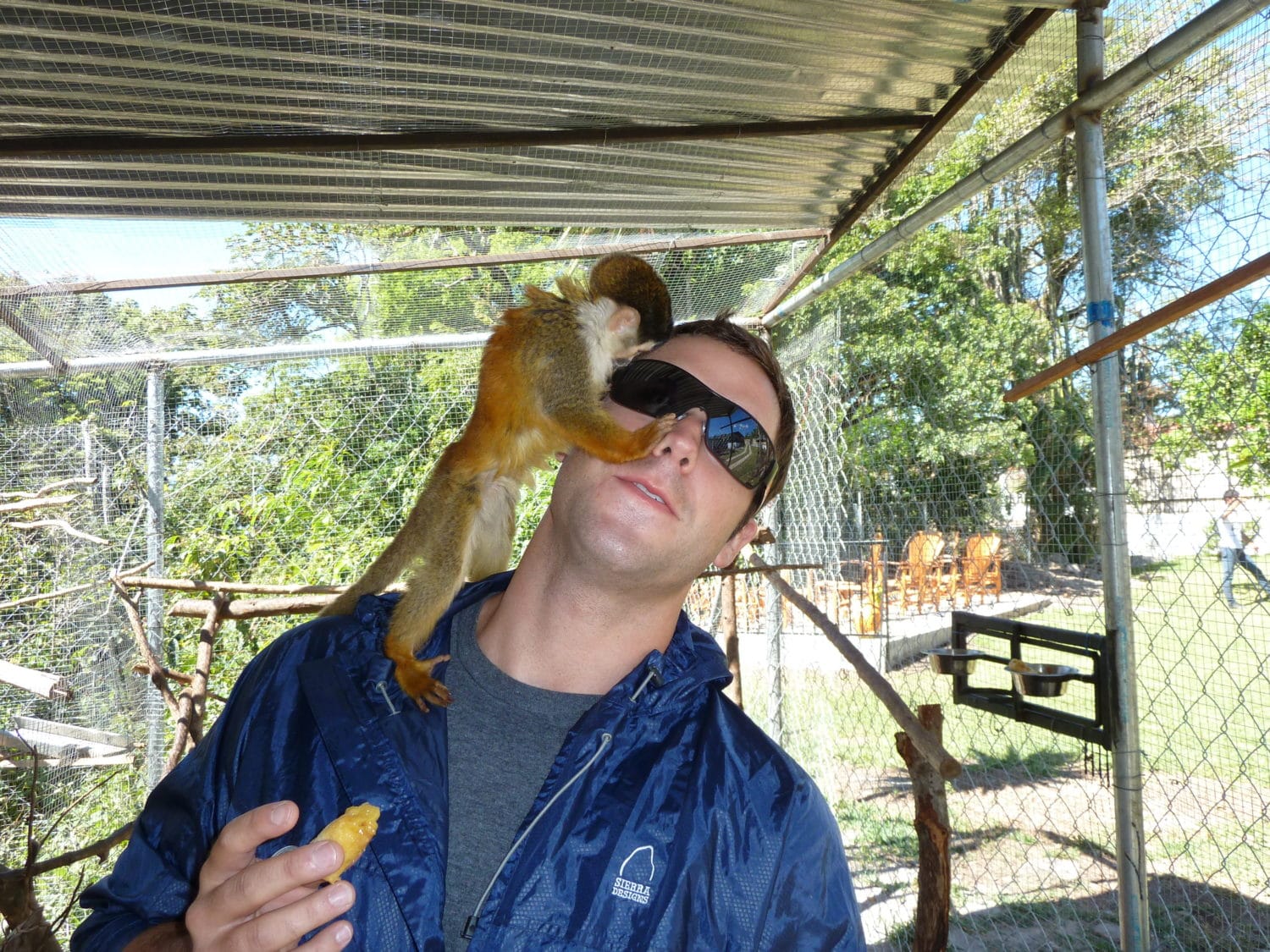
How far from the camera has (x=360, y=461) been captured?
4.45 meters

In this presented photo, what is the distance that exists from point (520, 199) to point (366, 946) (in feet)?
9.52

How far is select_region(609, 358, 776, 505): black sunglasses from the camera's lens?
1.58 metres

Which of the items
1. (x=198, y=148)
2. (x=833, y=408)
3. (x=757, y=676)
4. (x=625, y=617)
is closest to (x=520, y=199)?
(x=198, y=148)

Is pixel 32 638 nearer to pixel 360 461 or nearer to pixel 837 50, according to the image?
pixel 360 461

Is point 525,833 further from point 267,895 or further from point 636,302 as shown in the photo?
point 636,302

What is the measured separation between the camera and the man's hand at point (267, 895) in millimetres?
829

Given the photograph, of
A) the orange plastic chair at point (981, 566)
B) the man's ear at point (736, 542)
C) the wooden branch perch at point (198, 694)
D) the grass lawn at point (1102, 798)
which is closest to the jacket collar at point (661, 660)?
the man's ear at point (736, 542)

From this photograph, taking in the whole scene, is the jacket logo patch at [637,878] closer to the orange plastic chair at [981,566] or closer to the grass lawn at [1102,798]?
the grass lawn at [1102,798]

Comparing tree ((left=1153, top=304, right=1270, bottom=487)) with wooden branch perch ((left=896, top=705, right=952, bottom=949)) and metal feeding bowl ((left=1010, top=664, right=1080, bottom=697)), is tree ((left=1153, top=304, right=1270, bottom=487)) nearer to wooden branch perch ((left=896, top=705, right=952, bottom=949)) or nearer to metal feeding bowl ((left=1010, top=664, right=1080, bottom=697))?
metal feeding bowl ((left=1010, top=664, right=1080, bottom=697))

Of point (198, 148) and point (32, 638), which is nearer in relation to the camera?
point (198, 148)

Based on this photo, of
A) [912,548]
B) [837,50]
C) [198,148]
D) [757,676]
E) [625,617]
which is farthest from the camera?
[757,676]

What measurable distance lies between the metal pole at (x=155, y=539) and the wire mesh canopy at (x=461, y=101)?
0.90 meters

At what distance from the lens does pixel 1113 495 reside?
1957 mm

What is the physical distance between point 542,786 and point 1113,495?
147cm
